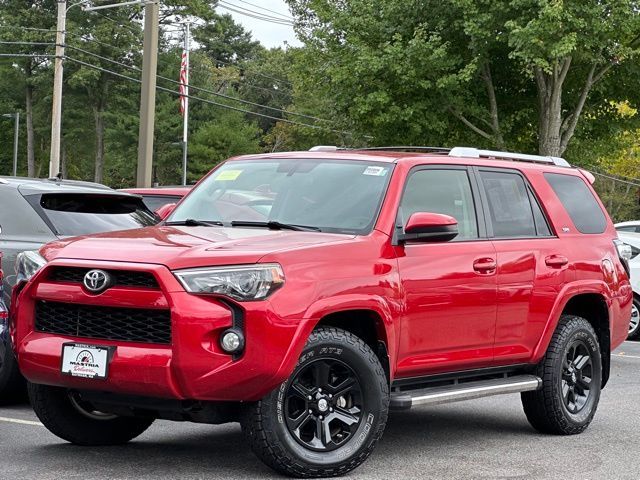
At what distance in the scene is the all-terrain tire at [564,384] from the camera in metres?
8.28

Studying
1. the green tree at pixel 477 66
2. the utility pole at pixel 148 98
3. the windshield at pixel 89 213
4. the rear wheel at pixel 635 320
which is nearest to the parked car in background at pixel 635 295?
the rear wheel at pixel 635 320

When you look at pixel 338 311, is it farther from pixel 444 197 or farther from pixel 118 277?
pixel 444 197

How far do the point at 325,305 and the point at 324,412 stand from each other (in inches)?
23.1

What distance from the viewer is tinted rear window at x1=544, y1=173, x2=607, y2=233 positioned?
884 centimetres

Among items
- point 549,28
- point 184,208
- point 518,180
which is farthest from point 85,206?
point 549,28

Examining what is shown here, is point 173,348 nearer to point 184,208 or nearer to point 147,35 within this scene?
point 184,208

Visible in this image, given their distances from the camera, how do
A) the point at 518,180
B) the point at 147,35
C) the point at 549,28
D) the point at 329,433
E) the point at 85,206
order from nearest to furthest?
1. the point at 329,433
2. the point at 518,180
3. the point at 85,206
4. the point at 147,35
5. the point at 549,28

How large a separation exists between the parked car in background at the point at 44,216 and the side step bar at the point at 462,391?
10.5ft

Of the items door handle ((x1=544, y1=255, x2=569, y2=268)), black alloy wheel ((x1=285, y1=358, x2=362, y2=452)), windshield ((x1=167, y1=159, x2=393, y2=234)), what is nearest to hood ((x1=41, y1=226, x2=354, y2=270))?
windshield ((x1=167, y1=159, x2=393, y2=234))

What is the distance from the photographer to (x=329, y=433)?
21.2 ft

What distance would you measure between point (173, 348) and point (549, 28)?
24100 mm

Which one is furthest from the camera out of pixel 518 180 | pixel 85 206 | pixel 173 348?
pixel 85 206

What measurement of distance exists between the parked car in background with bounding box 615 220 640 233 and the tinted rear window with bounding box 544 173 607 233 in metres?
11.4

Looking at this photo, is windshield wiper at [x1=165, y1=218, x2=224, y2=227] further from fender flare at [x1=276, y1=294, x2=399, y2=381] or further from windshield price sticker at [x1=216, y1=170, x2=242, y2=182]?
fender flare at [x1=276, y1=294, x2=399, y2=381]
